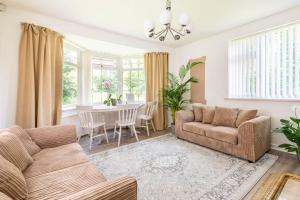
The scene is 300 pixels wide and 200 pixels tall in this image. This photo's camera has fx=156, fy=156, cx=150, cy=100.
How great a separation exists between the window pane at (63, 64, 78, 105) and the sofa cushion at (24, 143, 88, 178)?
7.16ft

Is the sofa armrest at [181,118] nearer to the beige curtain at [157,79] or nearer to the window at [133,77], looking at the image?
the beige curtain at [157,79]

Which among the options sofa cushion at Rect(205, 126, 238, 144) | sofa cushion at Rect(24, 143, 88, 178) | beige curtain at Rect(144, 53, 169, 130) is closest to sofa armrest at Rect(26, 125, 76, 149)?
sofa cushion at Rect(24, 143, 88, 178)

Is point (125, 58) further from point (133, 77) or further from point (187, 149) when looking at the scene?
point (187, 149)

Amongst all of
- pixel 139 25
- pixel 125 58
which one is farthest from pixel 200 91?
pixel 125 58

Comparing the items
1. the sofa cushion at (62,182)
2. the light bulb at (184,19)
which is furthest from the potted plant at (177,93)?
the sofa cushion at (62,182)

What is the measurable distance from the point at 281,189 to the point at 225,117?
2.01 m

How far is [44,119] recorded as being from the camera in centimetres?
278

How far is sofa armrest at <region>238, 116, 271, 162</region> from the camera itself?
93.4 inches

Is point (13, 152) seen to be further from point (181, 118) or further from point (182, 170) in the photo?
point (181, 118)

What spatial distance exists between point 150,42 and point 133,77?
49.8 inches

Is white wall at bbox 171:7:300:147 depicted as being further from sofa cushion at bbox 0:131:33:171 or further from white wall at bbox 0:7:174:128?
sofa cushion at bbox 0:131:33:171

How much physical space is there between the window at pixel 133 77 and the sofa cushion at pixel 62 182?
3.79m

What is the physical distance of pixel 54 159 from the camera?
166 cm

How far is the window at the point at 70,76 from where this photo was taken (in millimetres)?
3803
